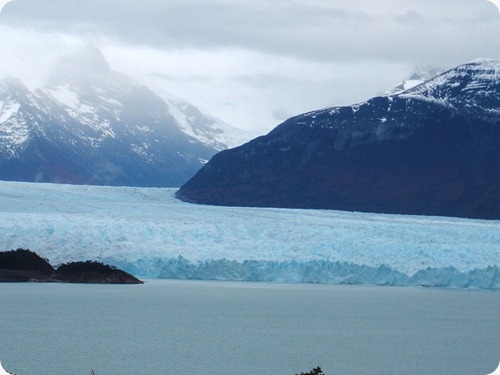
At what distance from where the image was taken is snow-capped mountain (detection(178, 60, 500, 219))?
55.8m

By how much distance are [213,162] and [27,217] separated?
31.5 meters

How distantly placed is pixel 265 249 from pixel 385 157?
2929 cm

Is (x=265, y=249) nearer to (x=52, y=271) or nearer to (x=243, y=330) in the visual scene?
(x=52, y=271)

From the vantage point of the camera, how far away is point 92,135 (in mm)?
Result: 122812

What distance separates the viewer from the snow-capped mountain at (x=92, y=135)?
104 m

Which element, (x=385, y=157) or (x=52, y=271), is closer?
(x=52, y=271)

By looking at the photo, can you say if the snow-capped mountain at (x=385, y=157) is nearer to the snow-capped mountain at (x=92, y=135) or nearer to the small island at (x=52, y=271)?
the small island at (x=52, y=271)

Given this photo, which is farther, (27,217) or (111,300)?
(27,217)

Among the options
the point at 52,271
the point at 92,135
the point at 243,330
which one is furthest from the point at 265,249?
the point at 92,135

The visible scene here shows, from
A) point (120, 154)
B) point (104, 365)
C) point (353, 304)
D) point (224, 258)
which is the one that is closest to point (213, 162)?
point (224, 258)

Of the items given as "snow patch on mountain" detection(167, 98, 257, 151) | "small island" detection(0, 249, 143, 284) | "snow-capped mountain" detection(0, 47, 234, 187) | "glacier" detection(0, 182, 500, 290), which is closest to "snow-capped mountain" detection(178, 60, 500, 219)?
"glacier" detection(0, 182, 500, 290)

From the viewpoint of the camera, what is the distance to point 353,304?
27.0 meters

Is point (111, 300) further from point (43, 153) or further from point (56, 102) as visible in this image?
point (56, 102)

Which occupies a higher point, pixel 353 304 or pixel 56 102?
pixel 56 102
